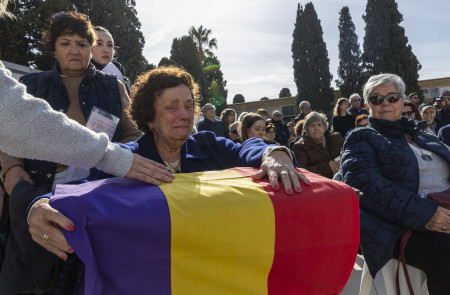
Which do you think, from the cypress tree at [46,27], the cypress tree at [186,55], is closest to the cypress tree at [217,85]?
the cypress tree at [186,55]

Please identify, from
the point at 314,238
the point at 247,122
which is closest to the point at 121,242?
the point at 314,238

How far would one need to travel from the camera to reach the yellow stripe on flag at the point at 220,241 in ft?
3.99

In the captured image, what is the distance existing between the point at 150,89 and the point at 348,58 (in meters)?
33.9

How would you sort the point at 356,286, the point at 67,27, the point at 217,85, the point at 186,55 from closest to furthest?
1. the point at 67,27
2. the point at 356,286
3. the point at 186,55
4. the point at 217,85

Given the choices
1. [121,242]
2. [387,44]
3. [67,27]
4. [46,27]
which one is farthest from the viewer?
[387,44]

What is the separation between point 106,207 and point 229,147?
3.43ft

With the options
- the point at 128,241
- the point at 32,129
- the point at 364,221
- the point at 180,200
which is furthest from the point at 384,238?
the point at 32,129

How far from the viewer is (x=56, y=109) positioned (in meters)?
2.13

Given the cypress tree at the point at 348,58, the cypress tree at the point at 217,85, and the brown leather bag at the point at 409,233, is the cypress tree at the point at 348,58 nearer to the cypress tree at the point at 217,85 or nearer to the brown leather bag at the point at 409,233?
the cypress tree at the point at 217,85

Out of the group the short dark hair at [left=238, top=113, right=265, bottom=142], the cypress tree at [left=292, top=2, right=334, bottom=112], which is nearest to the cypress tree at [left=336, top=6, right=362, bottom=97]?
the cypress tree at [left=292, top=2, right=334, bottom=112]

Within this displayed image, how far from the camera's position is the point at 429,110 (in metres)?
6.50

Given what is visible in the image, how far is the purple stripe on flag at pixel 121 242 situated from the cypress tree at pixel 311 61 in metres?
31.1

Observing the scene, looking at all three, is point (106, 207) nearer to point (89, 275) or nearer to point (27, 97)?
point (89, 275)

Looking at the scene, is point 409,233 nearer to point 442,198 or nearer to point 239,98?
point 442,198
